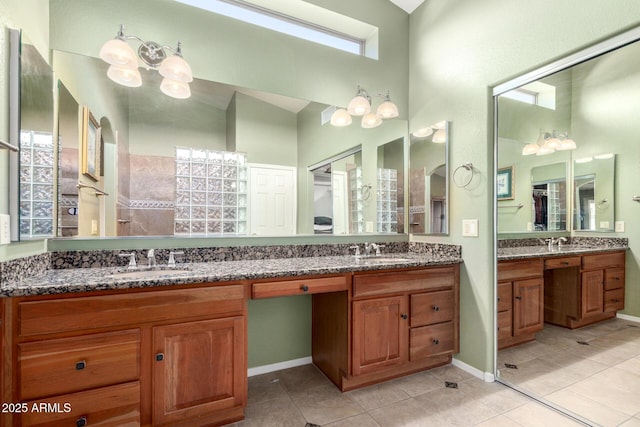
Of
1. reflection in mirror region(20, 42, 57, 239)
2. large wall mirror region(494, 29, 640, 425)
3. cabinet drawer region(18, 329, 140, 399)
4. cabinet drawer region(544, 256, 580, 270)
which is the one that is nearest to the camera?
cabinet drawer region(18, 329, 140, 399)

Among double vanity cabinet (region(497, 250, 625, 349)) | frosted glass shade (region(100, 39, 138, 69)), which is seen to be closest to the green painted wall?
double vanity cabinet (region(497, 250, 625, 349))

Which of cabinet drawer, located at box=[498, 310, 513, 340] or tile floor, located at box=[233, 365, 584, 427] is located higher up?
cabinet drawer, located at box=[498, 310, 513, 340]

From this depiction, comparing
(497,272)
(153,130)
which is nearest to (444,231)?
(497,272)

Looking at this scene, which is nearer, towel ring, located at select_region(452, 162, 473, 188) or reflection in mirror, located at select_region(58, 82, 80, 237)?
reflection in mirror, located at select_region(58, 82, 80, 237)

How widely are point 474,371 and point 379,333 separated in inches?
32.6

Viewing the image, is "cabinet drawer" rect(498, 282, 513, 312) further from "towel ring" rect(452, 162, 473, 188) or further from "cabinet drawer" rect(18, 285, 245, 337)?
"cabinet drawer" rect(18, 285, 245, 337)

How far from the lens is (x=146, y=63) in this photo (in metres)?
1.92

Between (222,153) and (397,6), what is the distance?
2.13 m

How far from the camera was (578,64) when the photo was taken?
5.48ft

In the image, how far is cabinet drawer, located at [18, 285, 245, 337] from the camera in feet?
3.98

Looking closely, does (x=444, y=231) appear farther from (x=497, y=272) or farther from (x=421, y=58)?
(x=421, y=58)

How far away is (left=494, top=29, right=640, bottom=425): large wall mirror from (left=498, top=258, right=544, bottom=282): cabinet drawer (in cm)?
8

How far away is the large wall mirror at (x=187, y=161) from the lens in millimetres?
1748

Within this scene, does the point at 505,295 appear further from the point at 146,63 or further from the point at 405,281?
the point at 146,63
